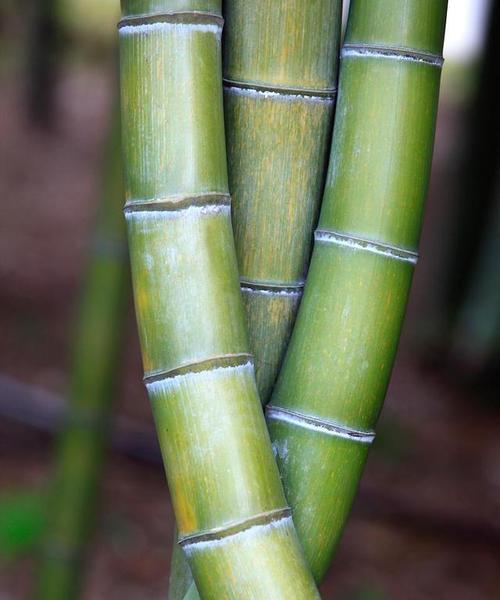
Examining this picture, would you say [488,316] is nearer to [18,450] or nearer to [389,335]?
[18,450]

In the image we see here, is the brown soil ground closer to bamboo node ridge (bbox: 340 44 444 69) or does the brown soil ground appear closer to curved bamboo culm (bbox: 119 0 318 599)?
curved bamboo culm (bbox: 119 0 318 599)

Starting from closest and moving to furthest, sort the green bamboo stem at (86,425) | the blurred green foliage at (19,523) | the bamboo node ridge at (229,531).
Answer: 1. the bamboo node ridge at (229,531)
2. the green bamboo stem at (86,425)
3. the blurred green foliage at (19,523)

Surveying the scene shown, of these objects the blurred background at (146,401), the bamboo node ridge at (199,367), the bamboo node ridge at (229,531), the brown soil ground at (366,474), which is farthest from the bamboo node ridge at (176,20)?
the brown soil ground at (366,474)

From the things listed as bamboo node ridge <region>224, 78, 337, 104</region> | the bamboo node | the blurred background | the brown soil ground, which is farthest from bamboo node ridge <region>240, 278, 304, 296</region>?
the brown soil ground

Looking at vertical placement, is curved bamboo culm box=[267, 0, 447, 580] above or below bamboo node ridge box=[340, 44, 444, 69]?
below

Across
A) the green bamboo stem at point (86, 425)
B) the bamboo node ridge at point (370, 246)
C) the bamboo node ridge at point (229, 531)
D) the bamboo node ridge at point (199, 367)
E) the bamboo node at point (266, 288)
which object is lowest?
the green bamboo stem at point (86, 425)

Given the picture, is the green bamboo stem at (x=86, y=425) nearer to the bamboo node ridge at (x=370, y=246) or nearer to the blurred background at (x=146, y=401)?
the blurred background at (x=146, y=401)
